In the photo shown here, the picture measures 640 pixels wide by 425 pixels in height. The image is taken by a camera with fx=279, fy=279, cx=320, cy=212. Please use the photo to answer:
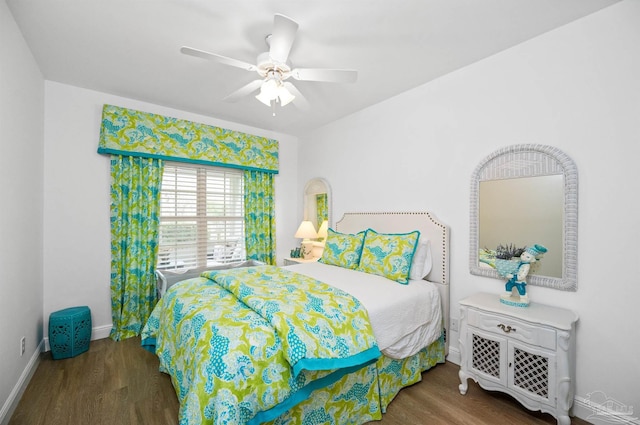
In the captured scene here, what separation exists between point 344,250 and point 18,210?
8.91ft

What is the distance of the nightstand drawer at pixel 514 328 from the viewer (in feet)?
5.66

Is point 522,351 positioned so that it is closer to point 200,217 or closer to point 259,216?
point 259,216

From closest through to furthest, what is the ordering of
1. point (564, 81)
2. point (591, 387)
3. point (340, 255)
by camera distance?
point (591, 387), point (564, 81), point (340, 255)

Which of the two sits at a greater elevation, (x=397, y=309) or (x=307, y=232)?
(x=307, y=232)

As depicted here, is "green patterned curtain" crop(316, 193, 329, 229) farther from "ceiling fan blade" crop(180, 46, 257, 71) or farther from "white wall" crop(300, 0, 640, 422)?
"ceiling fan blade" crop(180, 46, 257, 71)

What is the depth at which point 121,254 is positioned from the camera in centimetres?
312

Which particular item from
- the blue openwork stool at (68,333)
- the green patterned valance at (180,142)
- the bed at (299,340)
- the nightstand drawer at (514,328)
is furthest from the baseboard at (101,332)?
the nightstand drawer at (514,328)

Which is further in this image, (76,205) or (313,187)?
(313,187)

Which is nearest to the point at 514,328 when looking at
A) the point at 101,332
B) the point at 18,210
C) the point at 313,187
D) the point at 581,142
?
the point at 581,142

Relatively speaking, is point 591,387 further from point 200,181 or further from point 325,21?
point 200,181

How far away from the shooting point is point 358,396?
5.86 ft

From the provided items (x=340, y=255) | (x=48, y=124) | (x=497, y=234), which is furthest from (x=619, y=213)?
(x=48, y=124)

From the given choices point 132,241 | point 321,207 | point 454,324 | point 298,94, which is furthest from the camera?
point 321,207

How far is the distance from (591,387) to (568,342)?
0.50 meters
